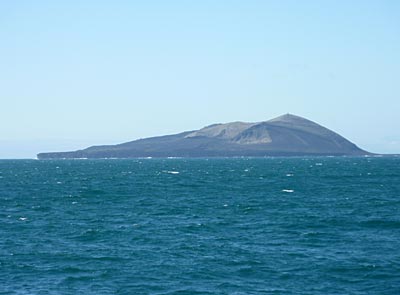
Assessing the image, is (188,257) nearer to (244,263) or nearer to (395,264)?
(244,263)

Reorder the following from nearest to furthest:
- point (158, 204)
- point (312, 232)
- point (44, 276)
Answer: point (44, 276)
point (312, 232)
point (158, 204)

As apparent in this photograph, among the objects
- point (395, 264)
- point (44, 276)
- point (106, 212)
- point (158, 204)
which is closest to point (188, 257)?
point (44, 276)

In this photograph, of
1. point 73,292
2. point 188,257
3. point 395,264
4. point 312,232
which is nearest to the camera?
point 73,292

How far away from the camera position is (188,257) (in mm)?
45500

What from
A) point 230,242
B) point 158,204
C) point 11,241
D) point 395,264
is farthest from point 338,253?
point 158,204

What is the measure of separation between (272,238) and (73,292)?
68.2 ft

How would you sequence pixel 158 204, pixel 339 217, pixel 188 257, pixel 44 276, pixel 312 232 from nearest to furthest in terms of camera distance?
pixel 44 276, pixel 188 257, pixel 312 232, pixel 339 217, pixel 158 204

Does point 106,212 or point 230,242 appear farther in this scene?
point 106,212

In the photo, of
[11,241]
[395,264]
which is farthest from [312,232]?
[11,241]

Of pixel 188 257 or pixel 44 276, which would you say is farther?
pixel 188 257

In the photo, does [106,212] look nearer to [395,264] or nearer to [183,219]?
[183,219]

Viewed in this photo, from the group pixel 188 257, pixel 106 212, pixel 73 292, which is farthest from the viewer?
pixel 106 212

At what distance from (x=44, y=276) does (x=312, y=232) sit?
23827mm

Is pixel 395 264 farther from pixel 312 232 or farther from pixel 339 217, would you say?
pixel 339 217
